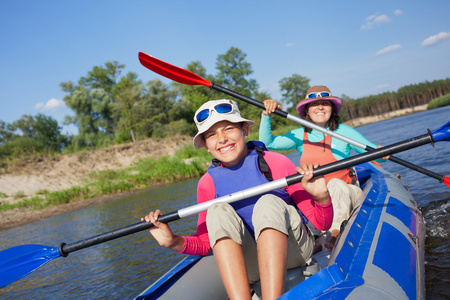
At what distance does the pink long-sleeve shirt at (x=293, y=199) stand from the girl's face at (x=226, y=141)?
186 millimetres

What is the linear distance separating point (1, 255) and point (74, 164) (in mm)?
14344

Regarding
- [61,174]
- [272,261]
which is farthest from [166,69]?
[61,174]

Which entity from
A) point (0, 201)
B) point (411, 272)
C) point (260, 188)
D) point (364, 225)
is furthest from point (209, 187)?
point (0, 201)

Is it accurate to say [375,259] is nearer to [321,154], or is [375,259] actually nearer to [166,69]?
[321,154]

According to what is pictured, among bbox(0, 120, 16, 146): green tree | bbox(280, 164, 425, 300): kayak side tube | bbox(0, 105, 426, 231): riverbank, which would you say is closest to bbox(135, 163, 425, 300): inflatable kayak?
bbox(280, 164, 425, 300): kayak side tube

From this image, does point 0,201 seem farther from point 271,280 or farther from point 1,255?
point 271,280

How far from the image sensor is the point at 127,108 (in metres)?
24.3

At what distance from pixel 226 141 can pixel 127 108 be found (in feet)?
78.1

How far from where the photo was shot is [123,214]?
22.2 ft

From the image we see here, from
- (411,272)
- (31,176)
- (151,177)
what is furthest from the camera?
(31,176)

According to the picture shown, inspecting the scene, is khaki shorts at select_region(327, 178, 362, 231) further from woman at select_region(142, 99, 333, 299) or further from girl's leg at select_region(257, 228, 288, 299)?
girl's leg at select_region(257, 228, 288, 299)

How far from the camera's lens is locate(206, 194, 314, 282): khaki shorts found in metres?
1.48

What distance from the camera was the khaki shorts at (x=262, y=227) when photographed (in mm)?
1484

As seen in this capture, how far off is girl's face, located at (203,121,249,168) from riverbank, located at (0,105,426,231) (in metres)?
8.87
